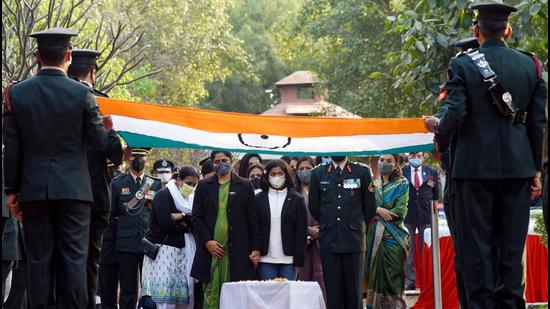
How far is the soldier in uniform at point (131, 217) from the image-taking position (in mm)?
16875

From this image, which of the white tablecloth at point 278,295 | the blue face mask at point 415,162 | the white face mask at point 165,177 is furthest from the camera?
the blue face mask at point 415,162

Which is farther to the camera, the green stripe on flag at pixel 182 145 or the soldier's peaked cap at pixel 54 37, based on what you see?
the green stripe on flag at pixel 182 145

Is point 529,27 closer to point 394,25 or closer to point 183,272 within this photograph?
point 394,25

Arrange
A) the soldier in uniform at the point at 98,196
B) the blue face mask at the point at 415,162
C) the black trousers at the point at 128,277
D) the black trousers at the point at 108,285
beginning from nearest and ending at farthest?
1. the soldier in uniform at the point at 98,196
2. the black trousers at the point at 128,277
3. the black trousers at the point at 108,285
4. the blue face mask at the point at 415,162

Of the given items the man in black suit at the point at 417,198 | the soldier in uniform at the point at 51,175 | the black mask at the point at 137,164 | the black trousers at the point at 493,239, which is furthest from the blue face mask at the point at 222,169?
the black trousers at the point at 493,239

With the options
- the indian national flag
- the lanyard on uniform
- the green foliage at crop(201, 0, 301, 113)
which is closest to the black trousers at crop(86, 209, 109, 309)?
the indian national flag

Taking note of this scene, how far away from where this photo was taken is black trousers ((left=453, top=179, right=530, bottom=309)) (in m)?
9.41

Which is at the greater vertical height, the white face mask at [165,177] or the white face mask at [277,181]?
the white face mask at [165,177]

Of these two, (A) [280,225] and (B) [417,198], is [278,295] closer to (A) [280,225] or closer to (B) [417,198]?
(A) [280,225]

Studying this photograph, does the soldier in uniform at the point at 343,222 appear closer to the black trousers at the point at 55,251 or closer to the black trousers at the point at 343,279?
the black trousers at the point at 343,279

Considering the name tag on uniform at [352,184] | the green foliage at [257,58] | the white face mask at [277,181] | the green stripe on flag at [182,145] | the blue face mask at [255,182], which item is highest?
the green foliage at [257,58]

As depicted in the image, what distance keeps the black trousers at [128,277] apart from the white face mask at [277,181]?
86.9 inches

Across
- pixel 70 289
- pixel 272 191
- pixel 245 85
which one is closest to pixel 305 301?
pixel 272 191

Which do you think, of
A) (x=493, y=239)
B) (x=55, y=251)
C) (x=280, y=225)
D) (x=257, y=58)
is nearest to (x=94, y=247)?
(x=55, y=251)
